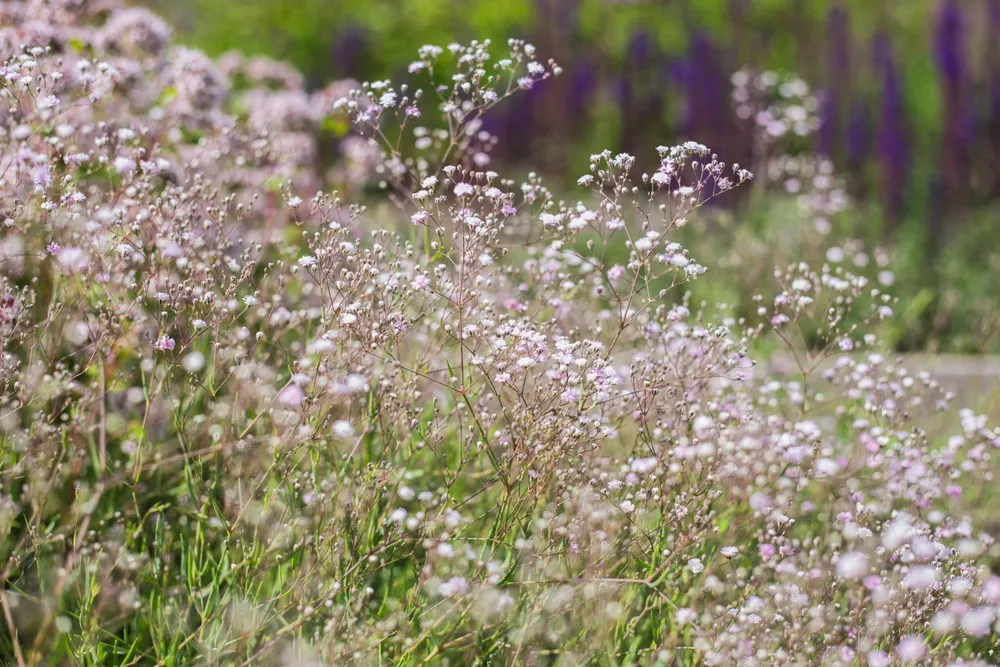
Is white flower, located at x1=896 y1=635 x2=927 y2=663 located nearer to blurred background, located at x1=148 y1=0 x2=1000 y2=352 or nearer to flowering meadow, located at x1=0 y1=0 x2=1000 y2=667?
flowering meadow, located at x1=0 y1=0 x2=1000 y2=667

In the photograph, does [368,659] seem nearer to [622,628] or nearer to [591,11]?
[622,628]

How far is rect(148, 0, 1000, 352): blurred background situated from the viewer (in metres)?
6.18

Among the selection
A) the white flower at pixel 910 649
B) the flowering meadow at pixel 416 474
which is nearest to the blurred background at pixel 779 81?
the flowering meadow at pixel 416 474

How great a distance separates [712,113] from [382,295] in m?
→ 5.43

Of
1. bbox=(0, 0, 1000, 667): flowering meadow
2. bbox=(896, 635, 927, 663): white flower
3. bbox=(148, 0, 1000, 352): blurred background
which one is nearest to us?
bbox=(896, 635, 927, 663): white flower

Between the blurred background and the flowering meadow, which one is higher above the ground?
the flowering meadow

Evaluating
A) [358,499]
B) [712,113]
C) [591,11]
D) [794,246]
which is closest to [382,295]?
[358,499]

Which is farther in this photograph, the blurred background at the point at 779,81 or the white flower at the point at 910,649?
the blurred background at the point at 779,81

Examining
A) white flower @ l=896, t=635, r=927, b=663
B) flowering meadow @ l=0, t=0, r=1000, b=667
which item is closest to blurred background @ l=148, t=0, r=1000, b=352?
flowering meadow @ l=0, t=0, r=1000, b=667

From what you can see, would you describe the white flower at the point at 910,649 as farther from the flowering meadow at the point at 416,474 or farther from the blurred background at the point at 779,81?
the blurred background at the point at 779,81

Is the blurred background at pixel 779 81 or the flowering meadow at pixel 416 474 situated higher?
the flowering meadow at pixel 416 474

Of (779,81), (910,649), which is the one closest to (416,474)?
(910,649)

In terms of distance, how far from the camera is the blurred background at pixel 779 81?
6.18m

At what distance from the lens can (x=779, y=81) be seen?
8.65 m
